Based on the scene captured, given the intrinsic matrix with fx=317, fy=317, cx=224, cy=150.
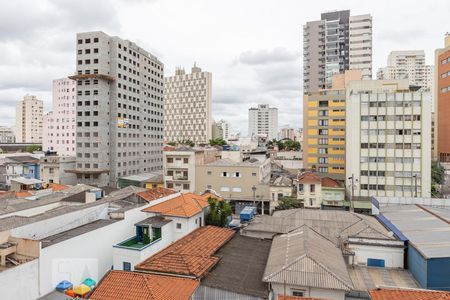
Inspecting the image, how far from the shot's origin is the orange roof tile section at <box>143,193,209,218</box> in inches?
1190

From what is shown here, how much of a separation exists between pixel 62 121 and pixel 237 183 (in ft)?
311

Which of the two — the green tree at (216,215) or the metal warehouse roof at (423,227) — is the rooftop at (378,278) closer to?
the metal warehouse roof at (423,227)

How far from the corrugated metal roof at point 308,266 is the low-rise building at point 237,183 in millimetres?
30698

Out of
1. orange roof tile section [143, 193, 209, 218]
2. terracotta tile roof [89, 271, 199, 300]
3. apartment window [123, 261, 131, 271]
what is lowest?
apartment window [123, 261, 131, 271]

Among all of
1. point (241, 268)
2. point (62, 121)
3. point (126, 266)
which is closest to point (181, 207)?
point (126, 266)

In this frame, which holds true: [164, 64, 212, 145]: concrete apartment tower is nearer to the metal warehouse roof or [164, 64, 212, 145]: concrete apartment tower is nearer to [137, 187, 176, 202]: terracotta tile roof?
[137, 187, 176, 202]: terracotta tile roof

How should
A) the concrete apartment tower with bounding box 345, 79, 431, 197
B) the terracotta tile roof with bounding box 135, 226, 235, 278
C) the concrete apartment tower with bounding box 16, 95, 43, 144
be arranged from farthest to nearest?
1. the concrete apartment tower with bounding box 16, 95, 43, 144
2. the concrete apartment tower with bounding box 345, 79, 431, 197
3. the terracotta tile roof with bounding box 135, 226, 235, 278

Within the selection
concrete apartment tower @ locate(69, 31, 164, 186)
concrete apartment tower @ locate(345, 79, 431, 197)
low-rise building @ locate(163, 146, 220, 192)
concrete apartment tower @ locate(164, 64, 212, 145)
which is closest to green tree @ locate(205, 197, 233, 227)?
low-rise building @ locate(163, 146, 220, 192)

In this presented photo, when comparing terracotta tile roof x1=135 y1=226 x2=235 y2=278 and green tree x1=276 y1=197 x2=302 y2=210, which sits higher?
terracotta tile roof x1=135 y1=226 x2=235 y2=278

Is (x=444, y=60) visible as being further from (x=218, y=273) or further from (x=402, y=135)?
(x=218, y=273)

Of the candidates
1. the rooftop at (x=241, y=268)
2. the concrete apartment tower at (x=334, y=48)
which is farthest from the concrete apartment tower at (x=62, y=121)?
the rooftop at (x=241, y=268)

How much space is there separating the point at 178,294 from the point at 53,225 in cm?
1463

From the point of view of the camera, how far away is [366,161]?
56312mm

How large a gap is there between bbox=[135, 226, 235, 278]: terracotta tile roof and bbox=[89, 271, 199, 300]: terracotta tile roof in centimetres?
104
